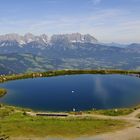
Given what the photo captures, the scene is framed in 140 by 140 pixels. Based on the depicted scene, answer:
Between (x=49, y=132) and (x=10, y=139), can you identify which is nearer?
(x=10, y=139)

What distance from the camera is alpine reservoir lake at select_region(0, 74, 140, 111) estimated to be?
13012cm

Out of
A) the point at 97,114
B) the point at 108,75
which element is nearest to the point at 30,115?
the point at 97,114

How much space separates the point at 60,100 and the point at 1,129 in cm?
4765

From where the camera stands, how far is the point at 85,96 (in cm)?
14362

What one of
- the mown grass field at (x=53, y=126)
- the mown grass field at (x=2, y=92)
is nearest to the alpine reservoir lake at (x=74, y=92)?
the mown grass field at (x=2, y=92)

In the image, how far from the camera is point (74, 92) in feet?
498

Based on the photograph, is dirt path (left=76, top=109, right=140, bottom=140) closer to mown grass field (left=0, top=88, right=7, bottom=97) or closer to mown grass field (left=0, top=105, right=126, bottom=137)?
mown grass field (left=0, top=105, right=126, bottom=137)

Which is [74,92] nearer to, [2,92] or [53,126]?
[2,92]

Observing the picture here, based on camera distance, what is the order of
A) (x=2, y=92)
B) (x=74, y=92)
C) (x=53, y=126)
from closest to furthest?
1. (x=53, y=126)
2. (x=74, y=92)
3. (x=2, y=92)

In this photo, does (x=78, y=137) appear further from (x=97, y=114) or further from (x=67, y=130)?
(x=97, y=114)

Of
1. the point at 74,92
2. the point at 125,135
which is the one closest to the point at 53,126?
the point at 125,135

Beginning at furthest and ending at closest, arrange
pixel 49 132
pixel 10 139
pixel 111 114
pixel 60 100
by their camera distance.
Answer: pixel 60 100, pixel 111 114, pixel 49 132, pixel 10 139

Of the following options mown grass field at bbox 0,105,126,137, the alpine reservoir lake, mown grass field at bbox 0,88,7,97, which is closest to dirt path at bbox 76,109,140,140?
mown grass field at bbox 0,105,126,137

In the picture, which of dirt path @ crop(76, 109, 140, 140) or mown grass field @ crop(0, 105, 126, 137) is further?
mown grass field @ crop(0, 105, 126, 137)
